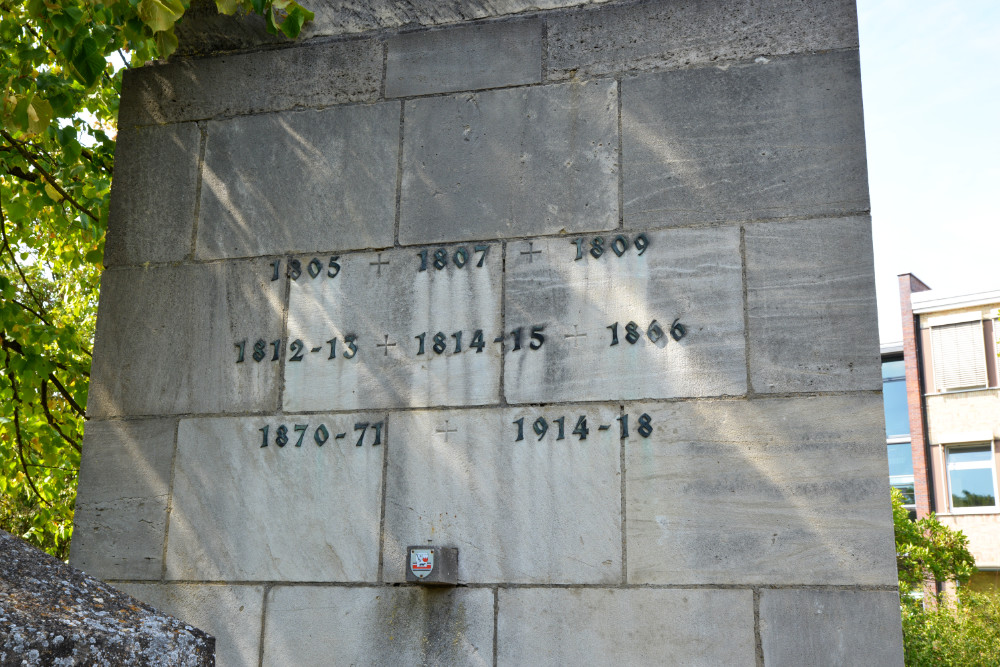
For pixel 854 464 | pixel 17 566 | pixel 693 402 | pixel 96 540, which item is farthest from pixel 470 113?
pixel 17 566

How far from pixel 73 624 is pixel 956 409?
39302 millimetres

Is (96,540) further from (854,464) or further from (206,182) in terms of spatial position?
(854,464)

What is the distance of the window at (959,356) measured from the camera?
36.3m

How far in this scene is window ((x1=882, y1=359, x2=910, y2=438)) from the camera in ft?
140

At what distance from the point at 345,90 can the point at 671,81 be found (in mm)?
1800

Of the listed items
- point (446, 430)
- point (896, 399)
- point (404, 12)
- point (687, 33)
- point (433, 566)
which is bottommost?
point (433, 566)

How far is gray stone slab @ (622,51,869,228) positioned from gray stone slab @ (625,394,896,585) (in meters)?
0.97

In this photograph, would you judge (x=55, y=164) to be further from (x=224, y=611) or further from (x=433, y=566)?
(x=433, y=566)

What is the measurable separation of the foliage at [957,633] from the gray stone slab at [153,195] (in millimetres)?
13361

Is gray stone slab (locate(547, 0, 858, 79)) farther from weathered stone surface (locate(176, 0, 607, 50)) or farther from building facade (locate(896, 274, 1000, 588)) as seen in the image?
building facade (locate(896, 274, 1000, 588))

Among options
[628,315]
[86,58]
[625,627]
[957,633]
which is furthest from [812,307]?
[957,633]

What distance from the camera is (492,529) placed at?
4684 mm

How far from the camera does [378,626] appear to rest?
4.70 metres

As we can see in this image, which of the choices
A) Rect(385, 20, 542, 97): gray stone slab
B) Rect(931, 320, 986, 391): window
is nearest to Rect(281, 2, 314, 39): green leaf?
Rect(385, 20, 542, 97): gray stone slab
